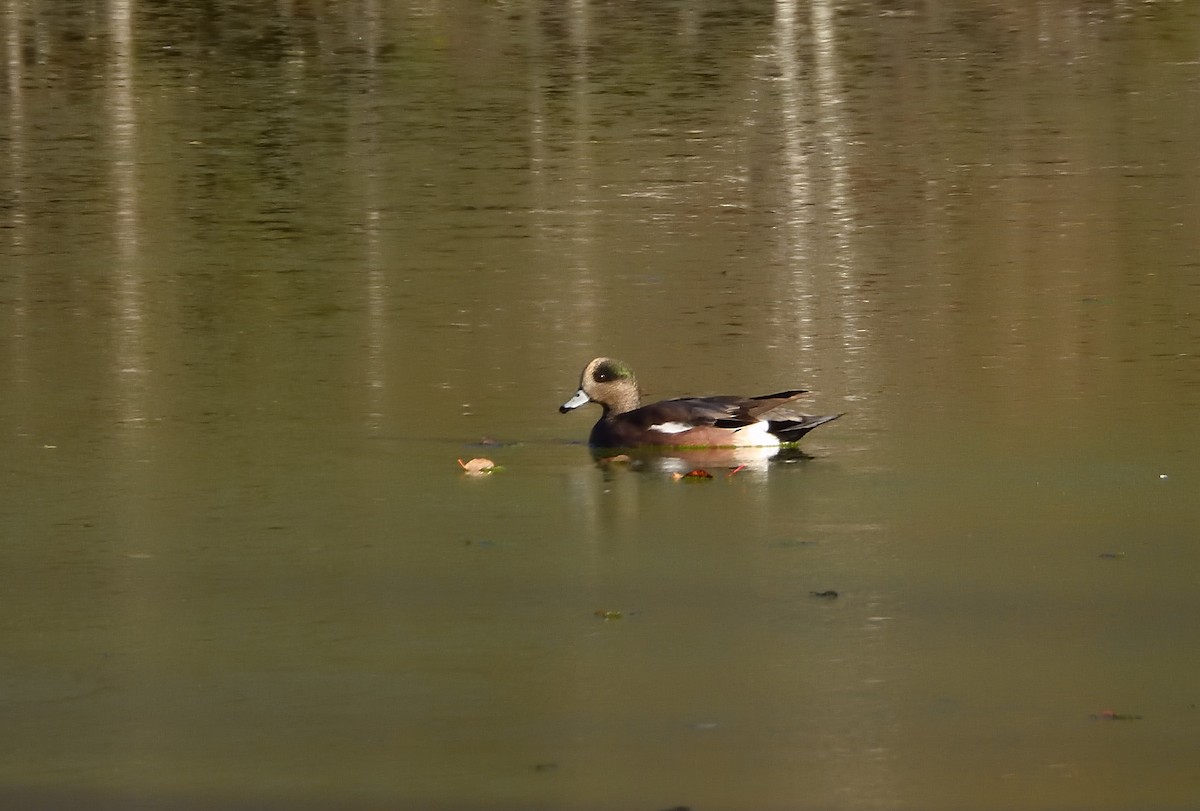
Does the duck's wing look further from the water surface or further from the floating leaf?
the floating leaf

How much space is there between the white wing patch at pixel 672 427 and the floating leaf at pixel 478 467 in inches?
30.1

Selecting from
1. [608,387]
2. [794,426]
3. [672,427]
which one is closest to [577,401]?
[608,387]

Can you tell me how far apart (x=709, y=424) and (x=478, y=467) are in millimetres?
978

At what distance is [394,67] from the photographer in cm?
2545

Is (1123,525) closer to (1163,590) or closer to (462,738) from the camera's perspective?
(1163,590)

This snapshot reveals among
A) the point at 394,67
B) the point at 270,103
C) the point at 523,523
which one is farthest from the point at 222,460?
the point at 394,67

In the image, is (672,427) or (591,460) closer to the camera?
(591,460)

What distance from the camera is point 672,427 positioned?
994cm

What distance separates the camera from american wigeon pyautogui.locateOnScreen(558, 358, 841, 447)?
9.85 m

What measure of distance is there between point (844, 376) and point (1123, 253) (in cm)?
365

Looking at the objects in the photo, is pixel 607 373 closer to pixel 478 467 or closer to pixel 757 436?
pixel 757 436

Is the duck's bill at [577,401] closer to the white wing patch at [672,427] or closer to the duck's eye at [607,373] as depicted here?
the duck's eye at [607,373]

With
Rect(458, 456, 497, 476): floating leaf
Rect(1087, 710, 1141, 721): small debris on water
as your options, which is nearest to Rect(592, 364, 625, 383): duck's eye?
Rect(458, 456, 497, 476): floating leaf

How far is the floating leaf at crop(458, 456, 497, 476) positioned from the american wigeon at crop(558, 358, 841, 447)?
0.72 m
